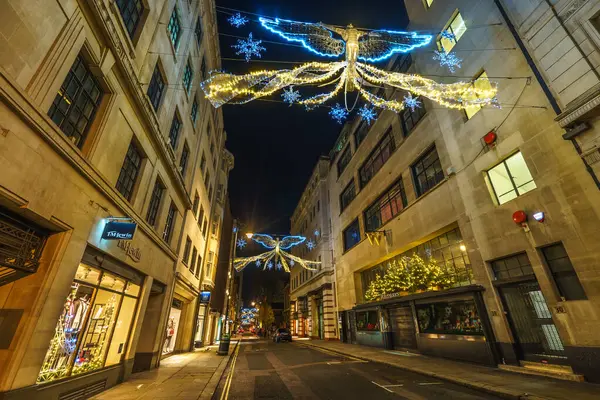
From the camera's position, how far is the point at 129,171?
1018 cm

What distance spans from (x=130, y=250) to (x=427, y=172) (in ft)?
56.5

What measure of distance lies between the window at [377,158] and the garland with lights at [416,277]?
889cm

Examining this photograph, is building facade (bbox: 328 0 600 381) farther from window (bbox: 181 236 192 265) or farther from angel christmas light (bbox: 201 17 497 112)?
window (bbox: 181 236 192 265)

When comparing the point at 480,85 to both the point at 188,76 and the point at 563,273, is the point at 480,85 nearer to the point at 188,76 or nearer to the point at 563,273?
the point at 563,273

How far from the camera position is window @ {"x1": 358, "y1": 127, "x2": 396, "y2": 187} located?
22.2 m

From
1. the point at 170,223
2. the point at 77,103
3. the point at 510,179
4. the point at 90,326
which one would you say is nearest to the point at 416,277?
the point at 510,179

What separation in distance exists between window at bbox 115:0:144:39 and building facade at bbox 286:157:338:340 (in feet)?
96.0

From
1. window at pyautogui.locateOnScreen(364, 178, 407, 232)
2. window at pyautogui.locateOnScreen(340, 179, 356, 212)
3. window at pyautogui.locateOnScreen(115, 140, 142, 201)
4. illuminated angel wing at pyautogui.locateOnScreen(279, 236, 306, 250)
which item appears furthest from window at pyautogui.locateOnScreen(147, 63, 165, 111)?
window at pyautogui.locateOnScreen(340, 179, 356, 212)

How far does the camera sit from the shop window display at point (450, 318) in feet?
41.5

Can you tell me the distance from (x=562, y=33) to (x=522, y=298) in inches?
410

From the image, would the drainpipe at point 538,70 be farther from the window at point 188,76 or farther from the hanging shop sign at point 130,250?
the window at point 188,76

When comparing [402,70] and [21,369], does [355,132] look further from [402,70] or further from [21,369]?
[21,369]

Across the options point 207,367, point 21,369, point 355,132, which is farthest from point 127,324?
point 355,132

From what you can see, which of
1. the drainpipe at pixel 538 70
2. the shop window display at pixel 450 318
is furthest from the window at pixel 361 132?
the shop window display at pixel 450 318
